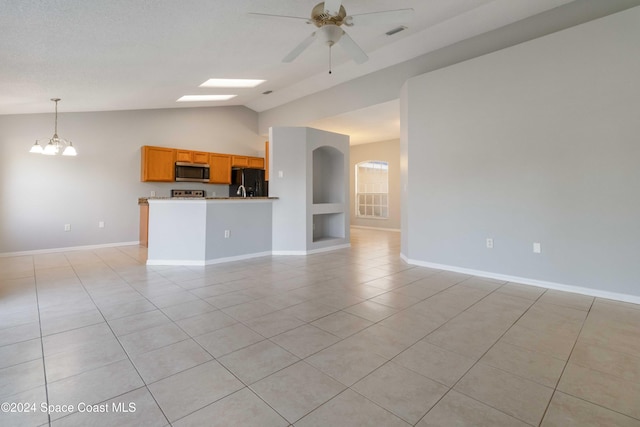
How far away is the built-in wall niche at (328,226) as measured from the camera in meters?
6.11

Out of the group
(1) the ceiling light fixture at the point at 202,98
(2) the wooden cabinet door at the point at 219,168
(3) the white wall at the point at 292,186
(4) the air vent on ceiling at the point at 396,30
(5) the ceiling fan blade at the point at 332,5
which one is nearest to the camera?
(5) the ceiling fan blade at the point at 332,5

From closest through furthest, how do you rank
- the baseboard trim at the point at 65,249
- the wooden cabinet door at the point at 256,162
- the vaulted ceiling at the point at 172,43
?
the vaulted ceiling at the point at 172,43, the baseboard trim at the point at 65,249, the wooden cabinet door at the point at 256,162

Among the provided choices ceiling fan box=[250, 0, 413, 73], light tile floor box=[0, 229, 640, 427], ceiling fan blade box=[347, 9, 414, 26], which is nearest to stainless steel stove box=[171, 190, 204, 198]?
light tile floor box=[0, 229, 640, 427]

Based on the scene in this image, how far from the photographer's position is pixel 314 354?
188cm

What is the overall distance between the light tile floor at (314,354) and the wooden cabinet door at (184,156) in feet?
12.8

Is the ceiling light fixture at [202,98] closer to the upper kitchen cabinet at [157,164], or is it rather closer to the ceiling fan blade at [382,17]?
the upper kitchen cabinet at [157,164]

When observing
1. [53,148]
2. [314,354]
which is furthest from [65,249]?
[314,354]

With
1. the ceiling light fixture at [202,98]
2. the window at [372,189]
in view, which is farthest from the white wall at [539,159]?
the window at [372,189]

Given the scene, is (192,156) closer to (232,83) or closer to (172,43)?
(232,83)

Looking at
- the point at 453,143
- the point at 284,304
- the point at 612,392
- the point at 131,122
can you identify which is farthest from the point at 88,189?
the point at 612,392

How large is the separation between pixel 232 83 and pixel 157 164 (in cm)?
248

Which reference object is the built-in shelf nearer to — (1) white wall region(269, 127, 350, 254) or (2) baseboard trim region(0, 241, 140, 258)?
(1) white wall region(269, 127, 350, 254)

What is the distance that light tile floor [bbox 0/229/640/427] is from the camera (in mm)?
1374

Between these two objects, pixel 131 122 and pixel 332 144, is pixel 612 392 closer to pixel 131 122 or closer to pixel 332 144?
pixel 332 144
